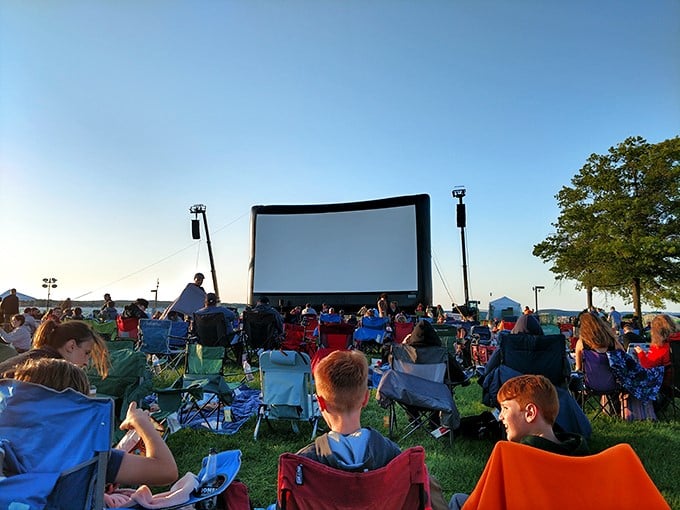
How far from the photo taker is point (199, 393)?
12.6 ft

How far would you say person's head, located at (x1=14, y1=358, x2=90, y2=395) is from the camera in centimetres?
163

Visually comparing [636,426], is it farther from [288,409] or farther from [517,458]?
[517,458]

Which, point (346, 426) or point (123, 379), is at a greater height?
point (346, 426)

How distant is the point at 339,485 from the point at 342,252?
17.0m

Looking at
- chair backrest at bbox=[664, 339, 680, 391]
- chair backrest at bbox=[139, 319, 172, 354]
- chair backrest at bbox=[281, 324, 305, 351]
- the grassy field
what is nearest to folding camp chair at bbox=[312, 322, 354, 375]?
chair backrest at bbox=[281, 324, 305, 351]

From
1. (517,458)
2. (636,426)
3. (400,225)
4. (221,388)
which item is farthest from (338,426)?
(400,225)

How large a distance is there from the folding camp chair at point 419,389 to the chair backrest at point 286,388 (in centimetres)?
62

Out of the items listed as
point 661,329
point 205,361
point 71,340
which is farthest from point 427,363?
point 71,340

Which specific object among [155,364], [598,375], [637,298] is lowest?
[155,364]

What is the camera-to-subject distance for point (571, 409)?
11.3 feet

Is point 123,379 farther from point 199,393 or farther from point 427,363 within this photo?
point 427,363

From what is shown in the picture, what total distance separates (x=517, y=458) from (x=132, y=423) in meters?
1.21

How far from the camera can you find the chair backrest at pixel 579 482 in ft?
4.10

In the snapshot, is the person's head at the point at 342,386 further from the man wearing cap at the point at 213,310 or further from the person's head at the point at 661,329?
the man wearing cap at the point at 213,310
